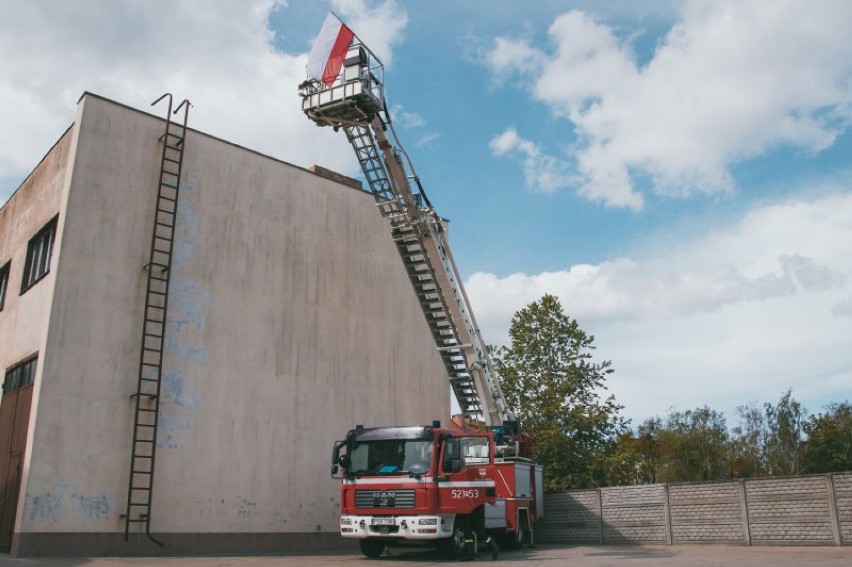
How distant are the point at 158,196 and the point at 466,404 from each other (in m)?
10.2

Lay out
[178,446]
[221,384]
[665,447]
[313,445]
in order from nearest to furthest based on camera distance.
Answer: [178,446], [221,384], [313,445], [665,447]

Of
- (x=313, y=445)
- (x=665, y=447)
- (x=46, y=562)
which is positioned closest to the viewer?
(x=46, y=562)

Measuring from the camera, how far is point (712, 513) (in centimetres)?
1880

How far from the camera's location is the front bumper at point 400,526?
548 inches

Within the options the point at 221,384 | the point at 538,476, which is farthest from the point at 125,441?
the point at 538,476

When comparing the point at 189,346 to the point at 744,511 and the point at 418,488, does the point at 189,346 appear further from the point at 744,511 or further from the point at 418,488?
the point at 744,511

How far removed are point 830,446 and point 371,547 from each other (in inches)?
1763

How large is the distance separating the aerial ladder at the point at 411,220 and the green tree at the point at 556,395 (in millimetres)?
5869

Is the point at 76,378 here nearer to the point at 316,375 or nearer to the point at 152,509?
the point at 152,509

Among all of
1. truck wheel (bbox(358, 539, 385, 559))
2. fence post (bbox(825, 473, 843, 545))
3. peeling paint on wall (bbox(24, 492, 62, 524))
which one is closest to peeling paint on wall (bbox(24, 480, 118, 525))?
peeling paint on wall (bbox(24, 492, 62, 524))

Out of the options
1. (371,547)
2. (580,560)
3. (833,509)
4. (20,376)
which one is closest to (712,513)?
(833,509)

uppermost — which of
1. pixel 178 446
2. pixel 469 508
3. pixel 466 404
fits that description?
pixel 466 404

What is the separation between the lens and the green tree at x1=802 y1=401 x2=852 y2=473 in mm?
47875

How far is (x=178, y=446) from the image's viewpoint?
675 inches
